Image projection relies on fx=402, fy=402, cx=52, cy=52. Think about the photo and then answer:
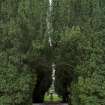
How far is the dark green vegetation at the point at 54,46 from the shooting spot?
1451 cm

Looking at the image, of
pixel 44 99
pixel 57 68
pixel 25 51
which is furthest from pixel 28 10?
pixel 44 99

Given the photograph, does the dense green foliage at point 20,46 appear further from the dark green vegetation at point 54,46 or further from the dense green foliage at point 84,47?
the dense green foliage at point 84,47

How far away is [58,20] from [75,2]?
37.5 inches

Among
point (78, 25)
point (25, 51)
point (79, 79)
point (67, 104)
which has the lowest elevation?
point (67, 104)

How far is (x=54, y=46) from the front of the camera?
50.2ft

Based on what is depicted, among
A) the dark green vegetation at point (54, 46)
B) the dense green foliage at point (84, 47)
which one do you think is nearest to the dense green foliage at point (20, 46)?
the dark green vegetation at point (54, 46)

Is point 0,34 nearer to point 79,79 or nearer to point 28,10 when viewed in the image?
point 28,10

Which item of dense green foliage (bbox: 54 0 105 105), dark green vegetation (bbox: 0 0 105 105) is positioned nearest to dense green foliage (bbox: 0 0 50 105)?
dark green vegetation (bbox: 0 0 105 105)

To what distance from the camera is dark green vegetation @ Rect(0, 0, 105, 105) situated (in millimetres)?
14508

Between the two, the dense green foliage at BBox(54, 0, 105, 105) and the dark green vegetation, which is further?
the dark green vegetation

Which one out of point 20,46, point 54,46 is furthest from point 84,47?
point 20,46

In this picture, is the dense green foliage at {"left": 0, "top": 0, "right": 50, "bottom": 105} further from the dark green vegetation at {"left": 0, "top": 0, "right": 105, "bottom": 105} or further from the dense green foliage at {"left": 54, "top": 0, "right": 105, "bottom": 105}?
the dense green foliage at {"left": 54, "top": 0, "right": 105, "bottom": 105}

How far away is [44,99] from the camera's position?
17.6 m

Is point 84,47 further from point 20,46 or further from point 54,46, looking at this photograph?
point 20,46
